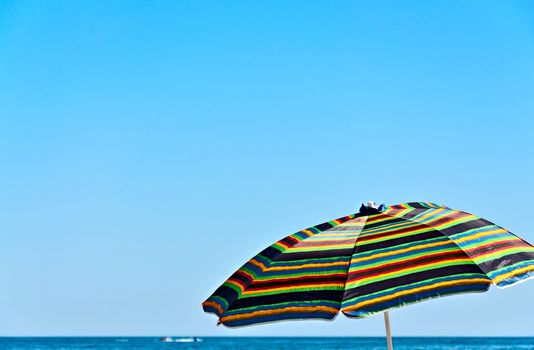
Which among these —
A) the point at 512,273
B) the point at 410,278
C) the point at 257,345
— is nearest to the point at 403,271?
the point at 410,278

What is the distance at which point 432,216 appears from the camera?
420cm

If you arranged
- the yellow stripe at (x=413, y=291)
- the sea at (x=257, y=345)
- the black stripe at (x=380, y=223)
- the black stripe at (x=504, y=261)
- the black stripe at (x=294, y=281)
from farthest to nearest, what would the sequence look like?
1. the sea at (x=257, y=345)
2. the black stripe at (x=380, y=223)
3. the black stripe at (x=294, y=281)
4. the black stripe at (x=504, y=261)
5. the yellow stripe at (x=413, y=291)

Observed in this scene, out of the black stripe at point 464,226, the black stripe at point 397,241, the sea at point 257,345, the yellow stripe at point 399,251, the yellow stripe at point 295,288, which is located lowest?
the yellow stripe at point 295,288

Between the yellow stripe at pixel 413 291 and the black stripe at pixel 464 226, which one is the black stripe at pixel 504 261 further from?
the black stripe at pixel 464 226

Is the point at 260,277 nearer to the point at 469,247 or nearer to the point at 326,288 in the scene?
the point at 326,288

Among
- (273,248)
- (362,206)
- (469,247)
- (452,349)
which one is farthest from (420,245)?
(452,349)

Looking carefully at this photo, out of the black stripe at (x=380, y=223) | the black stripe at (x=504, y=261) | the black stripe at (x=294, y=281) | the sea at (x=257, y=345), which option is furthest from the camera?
the sea at (x=257, y=345)

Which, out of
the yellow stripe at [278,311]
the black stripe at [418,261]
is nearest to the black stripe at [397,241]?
the black stripe at [418,261]

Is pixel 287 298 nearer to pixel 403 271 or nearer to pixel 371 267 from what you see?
pixel 371 267

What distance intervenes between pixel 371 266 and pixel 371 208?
0.53m

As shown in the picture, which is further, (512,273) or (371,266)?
(371,266)

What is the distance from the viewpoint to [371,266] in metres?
3.88

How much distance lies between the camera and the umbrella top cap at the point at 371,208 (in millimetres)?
4309

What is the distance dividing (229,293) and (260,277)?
21 centimetres
